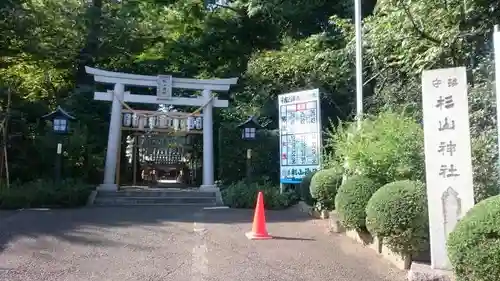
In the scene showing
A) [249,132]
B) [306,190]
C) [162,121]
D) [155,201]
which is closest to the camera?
[306,190]

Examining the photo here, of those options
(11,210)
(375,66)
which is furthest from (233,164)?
(11,210)

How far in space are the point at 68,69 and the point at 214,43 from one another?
20.2ft

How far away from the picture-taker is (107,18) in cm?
2091

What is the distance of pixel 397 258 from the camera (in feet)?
23.2

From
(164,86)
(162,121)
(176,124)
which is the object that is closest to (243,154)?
(176,124)

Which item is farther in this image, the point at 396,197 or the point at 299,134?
the point at 299,134

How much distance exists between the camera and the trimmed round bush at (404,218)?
6488mm

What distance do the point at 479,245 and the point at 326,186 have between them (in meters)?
6.31

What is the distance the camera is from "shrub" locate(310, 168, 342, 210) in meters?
10.9

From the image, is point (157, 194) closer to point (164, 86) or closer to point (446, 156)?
point (164, 86)

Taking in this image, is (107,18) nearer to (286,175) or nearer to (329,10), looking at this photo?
(329,10)

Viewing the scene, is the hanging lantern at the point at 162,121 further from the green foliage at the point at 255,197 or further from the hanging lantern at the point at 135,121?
the green foliage at the point at 255,197

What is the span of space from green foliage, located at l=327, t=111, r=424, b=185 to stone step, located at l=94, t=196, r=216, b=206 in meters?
7.37

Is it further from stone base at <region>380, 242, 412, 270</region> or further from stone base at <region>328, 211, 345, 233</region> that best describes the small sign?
stone base at <region>380, 242, 412, 270</region>
